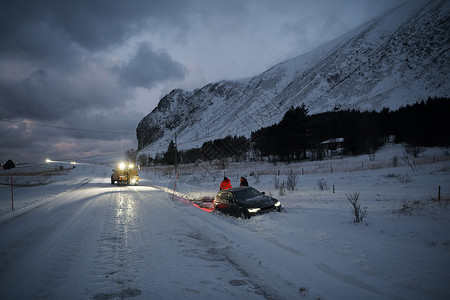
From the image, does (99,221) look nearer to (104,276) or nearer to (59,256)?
(59,256)

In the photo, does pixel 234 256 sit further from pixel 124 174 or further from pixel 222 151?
pixel 222 151

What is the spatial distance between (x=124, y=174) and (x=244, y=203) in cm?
1979

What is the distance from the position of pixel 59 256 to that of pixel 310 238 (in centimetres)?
639

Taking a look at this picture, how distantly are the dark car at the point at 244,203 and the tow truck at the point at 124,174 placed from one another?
1751 cm

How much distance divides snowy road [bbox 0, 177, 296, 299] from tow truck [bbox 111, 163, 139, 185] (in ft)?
54.1

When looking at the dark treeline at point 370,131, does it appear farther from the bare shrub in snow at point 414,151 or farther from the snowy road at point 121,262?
Result: the snowy road at point 121,262

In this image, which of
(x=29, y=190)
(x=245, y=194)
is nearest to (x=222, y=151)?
(x=29, y=190)

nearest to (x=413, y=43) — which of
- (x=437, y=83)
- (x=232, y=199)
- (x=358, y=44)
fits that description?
(x=358, y=44)

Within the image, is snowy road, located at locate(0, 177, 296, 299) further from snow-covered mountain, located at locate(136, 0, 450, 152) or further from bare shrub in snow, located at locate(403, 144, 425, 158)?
snow-covered mountain, located at locate(136, 0, 450, 152)

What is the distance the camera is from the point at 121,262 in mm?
4648

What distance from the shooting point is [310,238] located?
6.20 m

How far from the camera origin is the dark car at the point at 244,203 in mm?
8742

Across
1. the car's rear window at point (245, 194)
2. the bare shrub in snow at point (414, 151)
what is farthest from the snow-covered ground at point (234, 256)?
the bare shrub in snow at point (414, 151)

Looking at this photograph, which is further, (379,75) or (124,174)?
(379,75)
